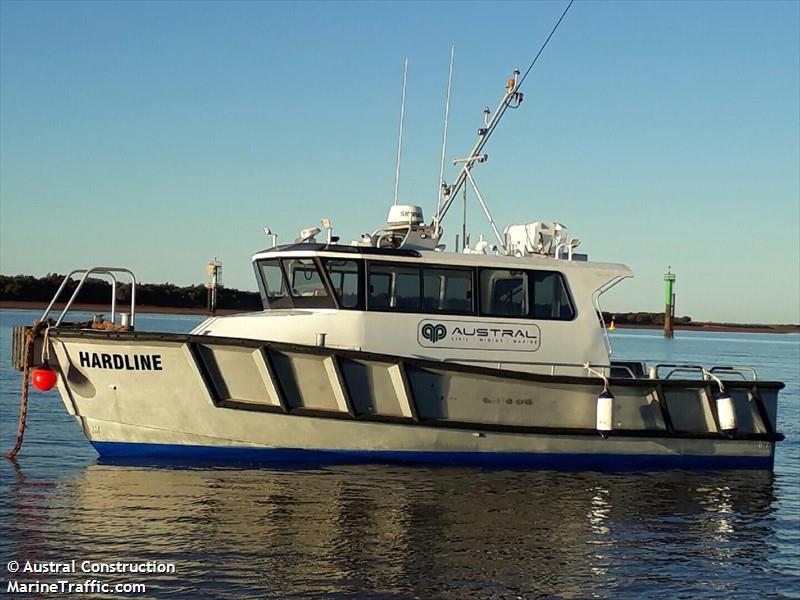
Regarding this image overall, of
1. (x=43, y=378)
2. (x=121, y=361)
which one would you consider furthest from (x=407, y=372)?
(x=43, y=378)

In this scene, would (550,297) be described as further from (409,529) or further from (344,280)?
(409,529)

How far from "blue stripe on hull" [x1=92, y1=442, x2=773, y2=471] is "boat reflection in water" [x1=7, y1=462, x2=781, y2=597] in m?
0.15

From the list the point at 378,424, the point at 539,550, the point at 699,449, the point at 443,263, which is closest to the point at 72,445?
the point at 378,424

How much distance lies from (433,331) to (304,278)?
5.80ft

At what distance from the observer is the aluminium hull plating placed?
36.1ft

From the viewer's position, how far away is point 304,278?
12.1 metres

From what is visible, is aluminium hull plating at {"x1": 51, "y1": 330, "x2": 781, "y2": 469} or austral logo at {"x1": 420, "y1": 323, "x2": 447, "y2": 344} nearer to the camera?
aluminium hull plating at {"x1": 51, "y1": 330, "x2": 781, "y2": 469}

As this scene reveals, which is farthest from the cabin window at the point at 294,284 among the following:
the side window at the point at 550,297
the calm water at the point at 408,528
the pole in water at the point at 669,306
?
the pole in water at the point at 669,306

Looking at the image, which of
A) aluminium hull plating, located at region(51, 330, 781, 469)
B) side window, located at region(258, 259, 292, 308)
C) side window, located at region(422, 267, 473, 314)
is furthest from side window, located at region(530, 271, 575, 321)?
side window, located at region(258, 259, 292, 308)

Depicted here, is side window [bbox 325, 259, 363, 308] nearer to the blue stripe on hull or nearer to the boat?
the boat

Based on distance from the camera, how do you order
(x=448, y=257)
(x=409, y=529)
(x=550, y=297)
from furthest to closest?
(x=550, y=297) < (x=448, y=257) < (x=409, y=529)

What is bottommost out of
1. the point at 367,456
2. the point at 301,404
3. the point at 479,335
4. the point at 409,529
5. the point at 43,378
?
the point at 409,529

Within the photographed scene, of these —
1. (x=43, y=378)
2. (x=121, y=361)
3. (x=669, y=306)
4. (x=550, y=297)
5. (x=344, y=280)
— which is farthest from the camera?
(x=669, y=306)

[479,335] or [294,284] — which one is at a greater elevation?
[294,284]
